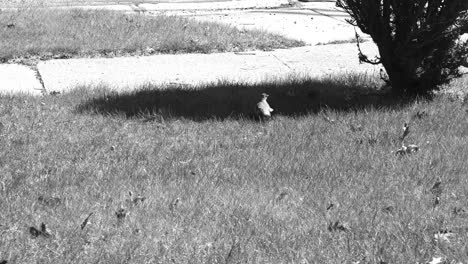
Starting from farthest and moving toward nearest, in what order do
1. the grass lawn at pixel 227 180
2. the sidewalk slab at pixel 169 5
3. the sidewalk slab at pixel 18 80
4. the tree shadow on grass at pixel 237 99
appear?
the sidewalk slab at pixel 169 5
the sidewalk slab at pixel 18 80
the tree shadow on grass at pixel 237 99
the grass lawn at pixel 227 180

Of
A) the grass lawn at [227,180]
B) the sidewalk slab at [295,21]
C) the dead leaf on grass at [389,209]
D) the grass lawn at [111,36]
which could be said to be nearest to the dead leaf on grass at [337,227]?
the grass lawn at [227,180]

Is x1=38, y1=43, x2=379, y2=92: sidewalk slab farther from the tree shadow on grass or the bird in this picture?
the bird

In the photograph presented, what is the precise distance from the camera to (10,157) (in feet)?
15.7

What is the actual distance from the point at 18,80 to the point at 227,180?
303 cm

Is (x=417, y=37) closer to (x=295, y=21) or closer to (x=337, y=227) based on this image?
(x=337, y=227)

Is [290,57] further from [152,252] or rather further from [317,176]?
[152,252]

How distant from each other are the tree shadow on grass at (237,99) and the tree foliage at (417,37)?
0.84 ft

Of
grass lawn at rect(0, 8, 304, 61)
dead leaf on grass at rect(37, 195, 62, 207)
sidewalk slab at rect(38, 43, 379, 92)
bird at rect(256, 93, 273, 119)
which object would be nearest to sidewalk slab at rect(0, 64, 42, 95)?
sidewalk slab at rect(38, 43, 379, 92)

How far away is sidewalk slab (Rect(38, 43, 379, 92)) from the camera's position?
7012 mm

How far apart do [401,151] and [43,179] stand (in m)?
2.38

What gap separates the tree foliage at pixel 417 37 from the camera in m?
6.14

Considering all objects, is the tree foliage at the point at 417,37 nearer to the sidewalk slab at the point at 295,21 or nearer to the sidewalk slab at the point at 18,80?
the sidewalk slab at the point at 295,21

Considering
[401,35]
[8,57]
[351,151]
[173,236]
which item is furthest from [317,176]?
[8,57]

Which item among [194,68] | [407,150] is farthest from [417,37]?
[194,68]
